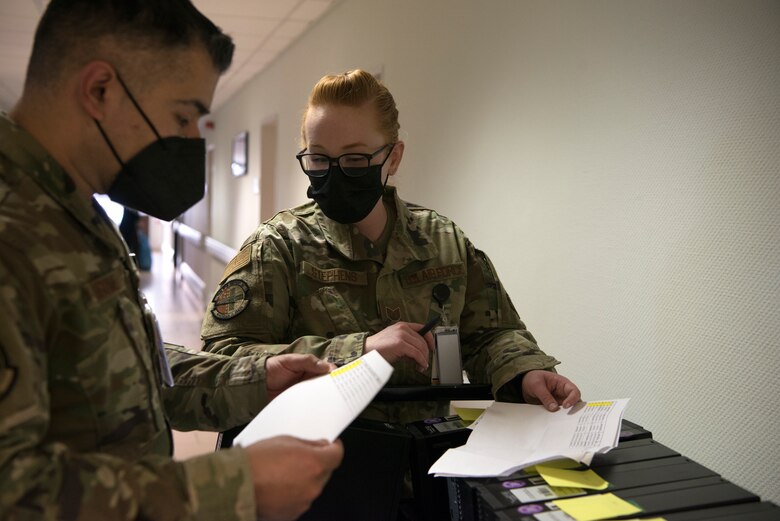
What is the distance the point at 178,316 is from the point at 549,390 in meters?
6.15

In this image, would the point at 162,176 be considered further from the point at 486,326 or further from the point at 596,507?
the point at 486,326

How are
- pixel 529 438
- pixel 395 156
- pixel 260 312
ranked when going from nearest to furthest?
pixel 529 438 → pixel 260 312 → pixel 395 156

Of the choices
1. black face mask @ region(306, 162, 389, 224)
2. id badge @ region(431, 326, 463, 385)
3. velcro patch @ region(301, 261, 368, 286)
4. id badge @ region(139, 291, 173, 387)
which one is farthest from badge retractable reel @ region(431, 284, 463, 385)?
id badge @ region(139, 291, 173, 387)

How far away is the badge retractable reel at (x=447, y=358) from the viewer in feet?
4.52

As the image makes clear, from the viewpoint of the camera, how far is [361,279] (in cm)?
145

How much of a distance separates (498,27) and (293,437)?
209 centimetres

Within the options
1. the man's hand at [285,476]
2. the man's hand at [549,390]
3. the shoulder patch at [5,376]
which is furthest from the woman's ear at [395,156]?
the shoulder patch at [5,376]

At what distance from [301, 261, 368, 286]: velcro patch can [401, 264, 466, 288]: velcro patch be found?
0.37 feet

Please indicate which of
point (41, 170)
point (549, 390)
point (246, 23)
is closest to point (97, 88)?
point (41, 170)

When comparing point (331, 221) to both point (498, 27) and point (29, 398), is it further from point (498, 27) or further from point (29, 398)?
point (498, 27)

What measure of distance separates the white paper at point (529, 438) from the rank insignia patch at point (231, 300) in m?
0.54

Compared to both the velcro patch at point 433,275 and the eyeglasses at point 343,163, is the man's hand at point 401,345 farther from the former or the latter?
the eyeglasses at point 343,163

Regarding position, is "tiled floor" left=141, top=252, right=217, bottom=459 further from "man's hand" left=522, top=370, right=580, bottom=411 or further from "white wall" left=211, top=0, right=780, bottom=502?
"man's hand" left=522, top=370, right=580, bottom=411

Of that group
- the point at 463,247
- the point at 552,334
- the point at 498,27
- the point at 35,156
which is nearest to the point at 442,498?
the point at 463,247
